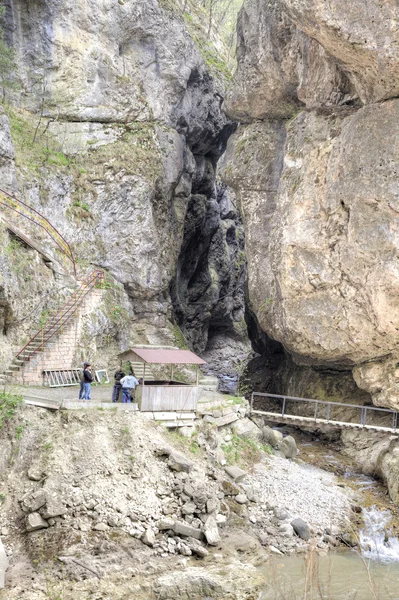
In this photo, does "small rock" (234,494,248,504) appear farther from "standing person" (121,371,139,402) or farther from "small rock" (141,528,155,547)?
"standing person" (121,371,139,402)

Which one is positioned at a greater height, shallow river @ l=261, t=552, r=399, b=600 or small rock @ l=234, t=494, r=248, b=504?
small rock @ l=234, t=494, r=248, b=504

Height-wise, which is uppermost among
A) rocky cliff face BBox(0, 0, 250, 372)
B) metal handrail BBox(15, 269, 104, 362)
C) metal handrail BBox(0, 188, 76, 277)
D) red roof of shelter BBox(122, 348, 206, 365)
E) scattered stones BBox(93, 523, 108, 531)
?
rocky cliff face BBox(0, 0, 250, 372)

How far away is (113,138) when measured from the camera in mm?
30484

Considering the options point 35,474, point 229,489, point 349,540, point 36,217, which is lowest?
point 349,540

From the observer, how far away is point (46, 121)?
30344 mm

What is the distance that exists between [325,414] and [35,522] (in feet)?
60.0

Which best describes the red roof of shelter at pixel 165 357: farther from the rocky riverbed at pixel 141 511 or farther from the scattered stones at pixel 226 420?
the scattered stones at pixel 226 420

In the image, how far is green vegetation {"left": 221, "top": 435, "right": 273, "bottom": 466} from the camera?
20250 millimetres

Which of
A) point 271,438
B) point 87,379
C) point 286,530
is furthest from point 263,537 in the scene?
point 87,379

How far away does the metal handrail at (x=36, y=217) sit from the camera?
24.7 metres

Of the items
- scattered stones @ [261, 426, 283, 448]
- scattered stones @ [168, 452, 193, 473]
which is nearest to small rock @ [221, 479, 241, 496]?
scattered stones @ [168, 452, 193, 473]

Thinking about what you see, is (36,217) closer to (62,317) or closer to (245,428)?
(62,317)

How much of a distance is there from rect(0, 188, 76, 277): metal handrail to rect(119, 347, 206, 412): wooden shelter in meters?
→ 7.78

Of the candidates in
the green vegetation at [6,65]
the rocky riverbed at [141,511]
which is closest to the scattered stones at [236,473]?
the rocky riverbed at [141,511]
